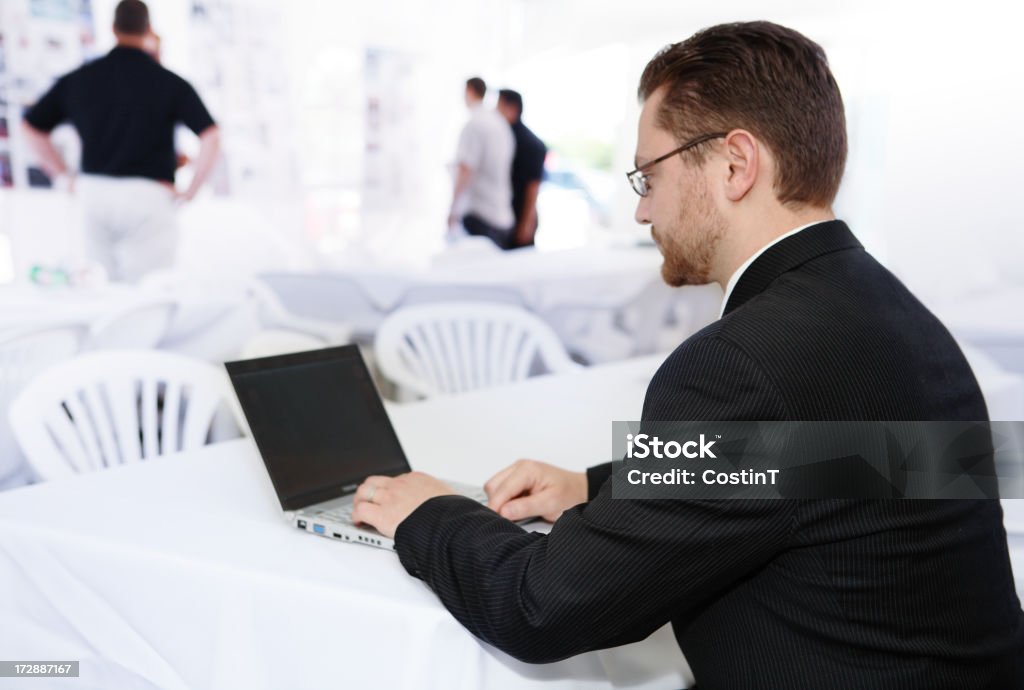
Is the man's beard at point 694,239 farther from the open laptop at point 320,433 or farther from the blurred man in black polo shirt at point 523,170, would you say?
the blurred man in black polo shirt at point 523,170

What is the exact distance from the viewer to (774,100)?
1051 millimetres

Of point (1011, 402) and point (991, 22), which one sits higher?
point (991, 22)

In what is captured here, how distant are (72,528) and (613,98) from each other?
3203mm

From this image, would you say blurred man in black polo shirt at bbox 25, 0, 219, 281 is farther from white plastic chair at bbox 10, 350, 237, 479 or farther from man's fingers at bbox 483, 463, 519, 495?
man's fingers at bbox 483, 463, 519, 495

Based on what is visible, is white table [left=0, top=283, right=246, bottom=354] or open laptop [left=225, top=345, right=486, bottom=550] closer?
open laptop [left=225, top=345, right=486, bottom=550]

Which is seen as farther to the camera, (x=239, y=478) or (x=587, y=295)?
(x=587, y=295)

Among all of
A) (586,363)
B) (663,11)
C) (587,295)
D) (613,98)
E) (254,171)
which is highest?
(663,11)

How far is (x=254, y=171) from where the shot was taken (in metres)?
3.20

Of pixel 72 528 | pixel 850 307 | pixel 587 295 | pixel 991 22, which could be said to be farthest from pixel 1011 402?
pixel 72 528

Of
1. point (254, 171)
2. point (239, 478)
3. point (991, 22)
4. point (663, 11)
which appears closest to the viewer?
point (239, 478)

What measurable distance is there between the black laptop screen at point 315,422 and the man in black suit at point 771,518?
17 centimetres

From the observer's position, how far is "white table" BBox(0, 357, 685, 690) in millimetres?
1000

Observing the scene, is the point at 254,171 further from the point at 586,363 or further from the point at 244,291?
the point at 586,363

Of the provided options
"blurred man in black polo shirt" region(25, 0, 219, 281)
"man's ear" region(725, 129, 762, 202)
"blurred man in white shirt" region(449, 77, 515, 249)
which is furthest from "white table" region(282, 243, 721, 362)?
"man's ear" region(725, 129, 762, 202)
